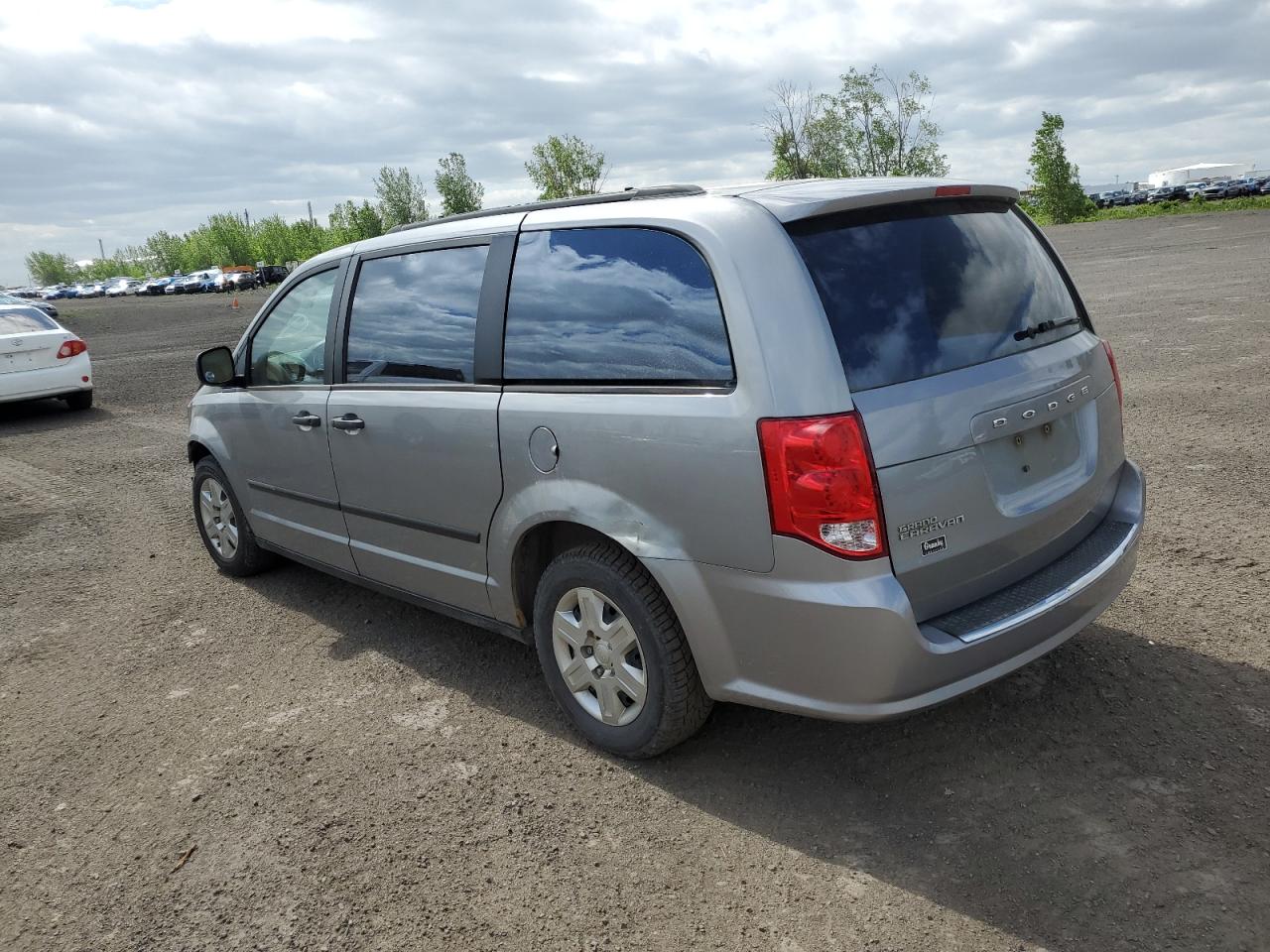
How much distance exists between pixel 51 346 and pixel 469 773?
479 inches

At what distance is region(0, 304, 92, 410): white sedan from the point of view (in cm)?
1282

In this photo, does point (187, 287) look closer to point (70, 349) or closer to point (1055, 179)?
point (1055, 179)

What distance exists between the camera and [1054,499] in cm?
319

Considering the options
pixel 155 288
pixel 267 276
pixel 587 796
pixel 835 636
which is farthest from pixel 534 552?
pixel 155 288

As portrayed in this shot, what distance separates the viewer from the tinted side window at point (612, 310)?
305 centimetres

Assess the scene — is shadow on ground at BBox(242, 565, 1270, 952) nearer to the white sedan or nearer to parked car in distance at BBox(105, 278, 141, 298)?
the white sedan

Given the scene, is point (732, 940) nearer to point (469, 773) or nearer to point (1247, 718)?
point (469, 773)

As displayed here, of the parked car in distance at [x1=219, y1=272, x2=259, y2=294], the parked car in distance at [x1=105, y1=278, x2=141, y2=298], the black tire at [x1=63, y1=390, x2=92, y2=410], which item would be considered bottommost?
the parked car in distance at [x1=105, y1=278, x2=141, y2=298]

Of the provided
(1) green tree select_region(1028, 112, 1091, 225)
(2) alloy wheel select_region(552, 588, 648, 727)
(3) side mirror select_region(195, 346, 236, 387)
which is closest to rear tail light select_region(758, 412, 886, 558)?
(2) alloy wheel select_region(552, 588, 648, 727)

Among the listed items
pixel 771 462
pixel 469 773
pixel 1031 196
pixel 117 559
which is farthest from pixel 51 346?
pixel 1031 196

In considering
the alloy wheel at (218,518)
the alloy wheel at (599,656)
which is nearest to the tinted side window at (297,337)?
the alloy wheel at (218,518)

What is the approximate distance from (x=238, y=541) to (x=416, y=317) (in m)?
2.31

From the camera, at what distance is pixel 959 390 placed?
2936 millimetres

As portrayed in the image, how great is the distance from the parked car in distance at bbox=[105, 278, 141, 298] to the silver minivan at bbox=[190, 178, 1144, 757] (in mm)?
110538
